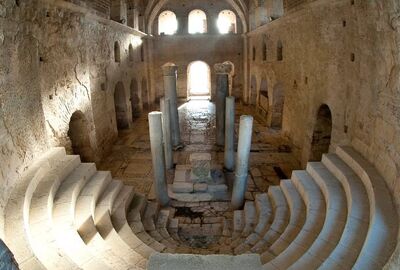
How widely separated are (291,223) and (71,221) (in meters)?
3.61

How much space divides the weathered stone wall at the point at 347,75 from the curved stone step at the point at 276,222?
5.91 feet

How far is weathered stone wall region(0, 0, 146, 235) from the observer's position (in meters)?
5.32

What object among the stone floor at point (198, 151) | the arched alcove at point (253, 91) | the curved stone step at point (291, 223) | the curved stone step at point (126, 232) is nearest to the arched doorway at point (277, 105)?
the stone floor at point (198, 151)

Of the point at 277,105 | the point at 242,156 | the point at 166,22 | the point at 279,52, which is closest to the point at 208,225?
the point at 242,156

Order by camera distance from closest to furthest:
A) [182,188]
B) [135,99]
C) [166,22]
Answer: [182,188] → [135,99] → [166,22]

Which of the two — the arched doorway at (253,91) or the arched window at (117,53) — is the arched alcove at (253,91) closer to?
the arched doorway at (253,91)

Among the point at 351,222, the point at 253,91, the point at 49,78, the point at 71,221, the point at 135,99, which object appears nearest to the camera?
the point at 351,222

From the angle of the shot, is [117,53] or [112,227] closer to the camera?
[112,227]

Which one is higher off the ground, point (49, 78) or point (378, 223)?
point (49, 78)

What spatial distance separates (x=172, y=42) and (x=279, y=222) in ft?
56.6

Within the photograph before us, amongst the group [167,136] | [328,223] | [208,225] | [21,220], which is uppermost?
[167,136]

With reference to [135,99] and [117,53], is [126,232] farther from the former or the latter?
[135,99]

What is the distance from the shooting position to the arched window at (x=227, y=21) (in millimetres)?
21625

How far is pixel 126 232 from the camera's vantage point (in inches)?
220
